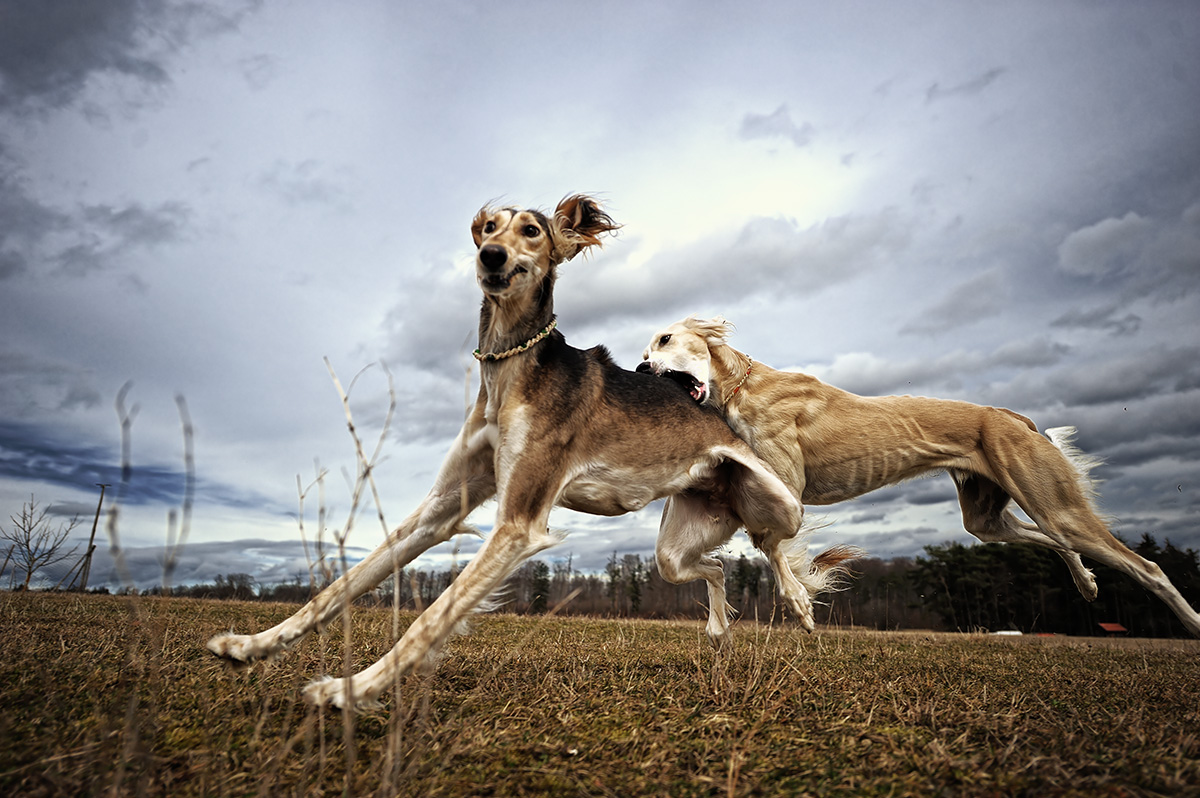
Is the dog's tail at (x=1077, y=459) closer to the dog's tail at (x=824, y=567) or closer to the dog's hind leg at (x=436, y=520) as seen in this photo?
the dog's tail at (x=824, y=567)

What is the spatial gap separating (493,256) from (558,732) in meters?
2.38

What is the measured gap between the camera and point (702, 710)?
305 cm

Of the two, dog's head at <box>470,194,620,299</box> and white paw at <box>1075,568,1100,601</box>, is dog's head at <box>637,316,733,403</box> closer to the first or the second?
dog's head at <box>470,194,620,299</box>

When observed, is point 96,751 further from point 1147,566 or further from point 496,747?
point 1147,566

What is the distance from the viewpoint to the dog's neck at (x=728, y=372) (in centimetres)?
599

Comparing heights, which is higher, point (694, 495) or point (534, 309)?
point (534, 309)

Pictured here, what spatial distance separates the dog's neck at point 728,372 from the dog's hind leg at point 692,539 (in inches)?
44.3

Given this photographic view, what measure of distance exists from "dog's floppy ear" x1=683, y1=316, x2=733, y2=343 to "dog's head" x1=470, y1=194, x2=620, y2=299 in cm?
228

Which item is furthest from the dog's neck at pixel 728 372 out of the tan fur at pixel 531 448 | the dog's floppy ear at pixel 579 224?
the dog's floppy ear at pixel 579 224

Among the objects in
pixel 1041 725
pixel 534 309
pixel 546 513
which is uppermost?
pixel 534 309

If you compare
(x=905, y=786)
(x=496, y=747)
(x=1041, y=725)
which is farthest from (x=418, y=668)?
(x=1041, y=725)

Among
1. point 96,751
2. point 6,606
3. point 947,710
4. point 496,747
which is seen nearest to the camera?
point 96,751

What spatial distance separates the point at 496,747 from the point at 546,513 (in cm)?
138

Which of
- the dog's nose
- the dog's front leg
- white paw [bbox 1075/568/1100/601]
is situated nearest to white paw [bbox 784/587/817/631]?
white paw [bbox 1075/568/1100/601]
